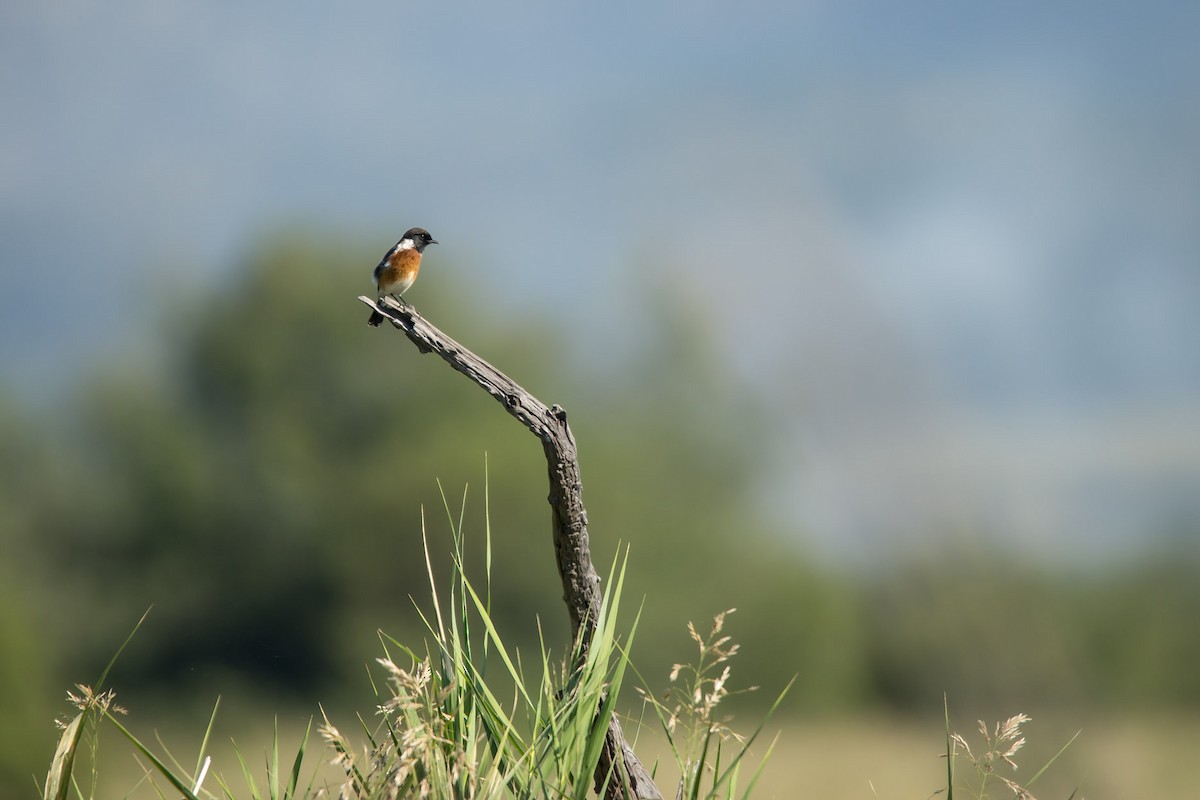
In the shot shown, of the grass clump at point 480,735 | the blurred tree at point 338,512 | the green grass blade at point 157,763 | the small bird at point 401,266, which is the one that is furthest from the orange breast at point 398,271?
the blurred tree at point 338,512

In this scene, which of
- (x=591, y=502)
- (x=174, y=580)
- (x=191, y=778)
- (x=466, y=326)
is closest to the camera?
(x=191, y=778)

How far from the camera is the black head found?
5.78m

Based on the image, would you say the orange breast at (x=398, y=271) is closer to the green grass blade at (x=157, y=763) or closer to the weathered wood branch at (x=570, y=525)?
the weathered wood branch at (x=570, y=525)

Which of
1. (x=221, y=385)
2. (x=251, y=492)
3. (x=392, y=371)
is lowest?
(x=251, y=492)

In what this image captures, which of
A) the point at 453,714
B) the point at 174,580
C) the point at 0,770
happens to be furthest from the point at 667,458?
the point at 453,714

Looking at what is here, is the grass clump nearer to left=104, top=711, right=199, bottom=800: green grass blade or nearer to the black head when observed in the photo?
left=104, top=711, right=199, bottom=800: green grass blade

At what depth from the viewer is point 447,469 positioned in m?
22.3

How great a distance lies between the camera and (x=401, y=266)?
5.61 m

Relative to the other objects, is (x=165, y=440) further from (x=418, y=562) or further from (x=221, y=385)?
(x=418, y=562)

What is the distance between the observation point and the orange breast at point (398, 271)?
18.4 feet

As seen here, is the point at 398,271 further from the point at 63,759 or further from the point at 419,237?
the point at 63,759

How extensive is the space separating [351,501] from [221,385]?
4.46 metres

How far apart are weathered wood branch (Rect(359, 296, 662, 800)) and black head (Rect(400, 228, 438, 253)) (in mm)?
2137

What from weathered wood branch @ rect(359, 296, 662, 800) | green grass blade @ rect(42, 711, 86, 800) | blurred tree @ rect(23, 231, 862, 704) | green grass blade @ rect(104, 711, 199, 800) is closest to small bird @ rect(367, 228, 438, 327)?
weathered wood branch @ rect(359, 296, 662, 800)
